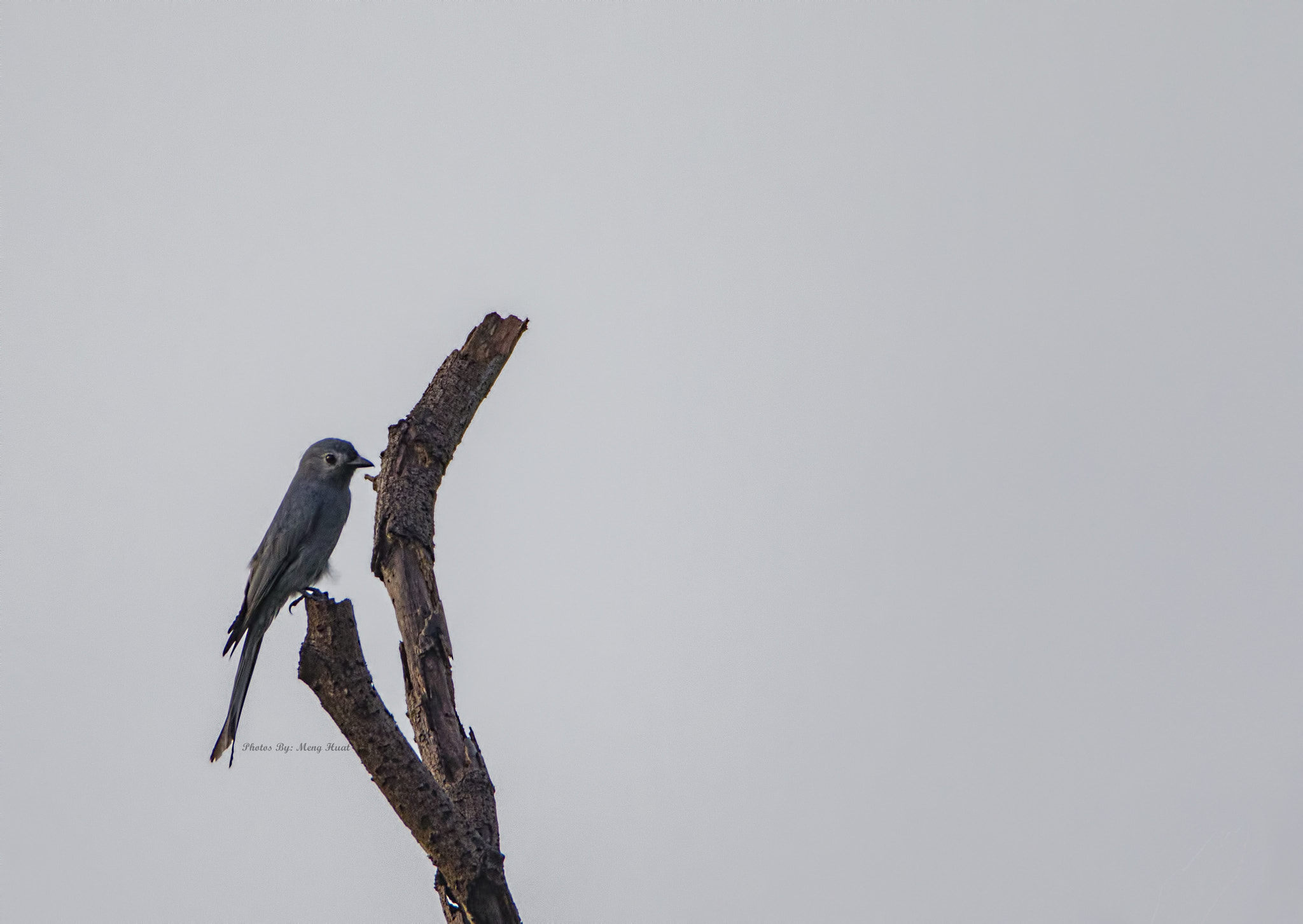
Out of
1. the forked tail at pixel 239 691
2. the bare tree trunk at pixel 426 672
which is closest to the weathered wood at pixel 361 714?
the bare tree trunk at pixel 426 672

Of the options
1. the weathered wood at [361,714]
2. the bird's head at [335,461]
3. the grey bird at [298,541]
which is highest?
the bird's head at [335,461]

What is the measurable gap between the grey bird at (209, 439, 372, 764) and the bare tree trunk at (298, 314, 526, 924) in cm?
136

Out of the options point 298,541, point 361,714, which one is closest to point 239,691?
point 298,541

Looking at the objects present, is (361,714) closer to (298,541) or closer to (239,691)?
(239,691)

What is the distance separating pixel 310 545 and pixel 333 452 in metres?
0.79

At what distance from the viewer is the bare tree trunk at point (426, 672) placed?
4.68 m

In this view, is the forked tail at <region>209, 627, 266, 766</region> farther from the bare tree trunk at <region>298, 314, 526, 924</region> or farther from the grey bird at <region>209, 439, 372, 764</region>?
the bare tree trunk at <region>298, 314, 526, 924</region>

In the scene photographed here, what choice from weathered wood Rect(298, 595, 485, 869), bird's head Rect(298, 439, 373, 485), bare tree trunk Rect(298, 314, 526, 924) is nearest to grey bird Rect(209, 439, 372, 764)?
bird's head Rect(298, 439, 373, 485)

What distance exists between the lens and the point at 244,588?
7.86 m

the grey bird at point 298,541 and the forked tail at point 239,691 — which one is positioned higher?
the grey bird at point 298,541

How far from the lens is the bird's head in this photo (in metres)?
8.45

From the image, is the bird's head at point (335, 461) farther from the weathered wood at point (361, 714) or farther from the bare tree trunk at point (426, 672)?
the weathered wood at point (361, 714)

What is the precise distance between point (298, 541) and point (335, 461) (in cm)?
73

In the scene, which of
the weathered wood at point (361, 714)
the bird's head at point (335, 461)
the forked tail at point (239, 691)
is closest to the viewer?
the weathered wood at point (361, 714)
